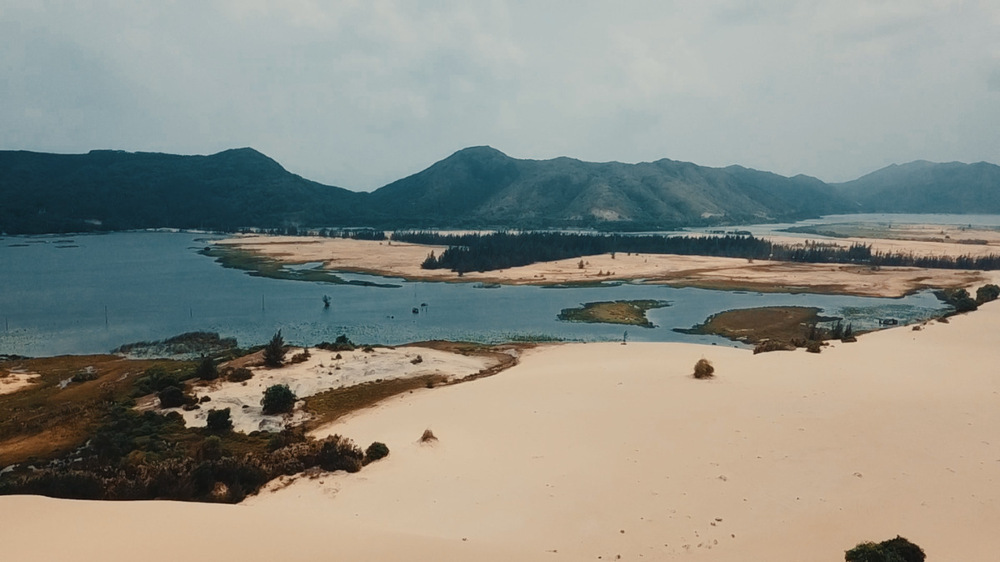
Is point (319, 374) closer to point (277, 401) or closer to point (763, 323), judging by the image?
point (277, 401)

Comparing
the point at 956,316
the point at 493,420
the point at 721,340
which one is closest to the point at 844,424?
the point at 493,420

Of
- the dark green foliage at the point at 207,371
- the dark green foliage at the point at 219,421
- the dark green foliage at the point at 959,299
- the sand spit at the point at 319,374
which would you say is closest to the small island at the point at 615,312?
the sand spit at the point at 319,374

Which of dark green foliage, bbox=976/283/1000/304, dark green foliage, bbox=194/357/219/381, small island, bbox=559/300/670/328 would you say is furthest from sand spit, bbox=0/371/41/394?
dark green foliage, bbox=976/283/1000/304

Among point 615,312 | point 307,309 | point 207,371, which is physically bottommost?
point 307,309

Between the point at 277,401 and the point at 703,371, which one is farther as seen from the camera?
the point at 277,401

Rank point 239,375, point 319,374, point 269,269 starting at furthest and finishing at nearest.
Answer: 1. point 269,269
2. point 319,374
3. point 239,375

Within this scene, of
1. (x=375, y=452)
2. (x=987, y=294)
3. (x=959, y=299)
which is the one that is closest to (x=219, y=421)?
(x=375, y=452)

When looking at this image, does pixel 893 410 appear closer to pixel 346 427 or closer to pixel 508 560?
pixel 508 560
